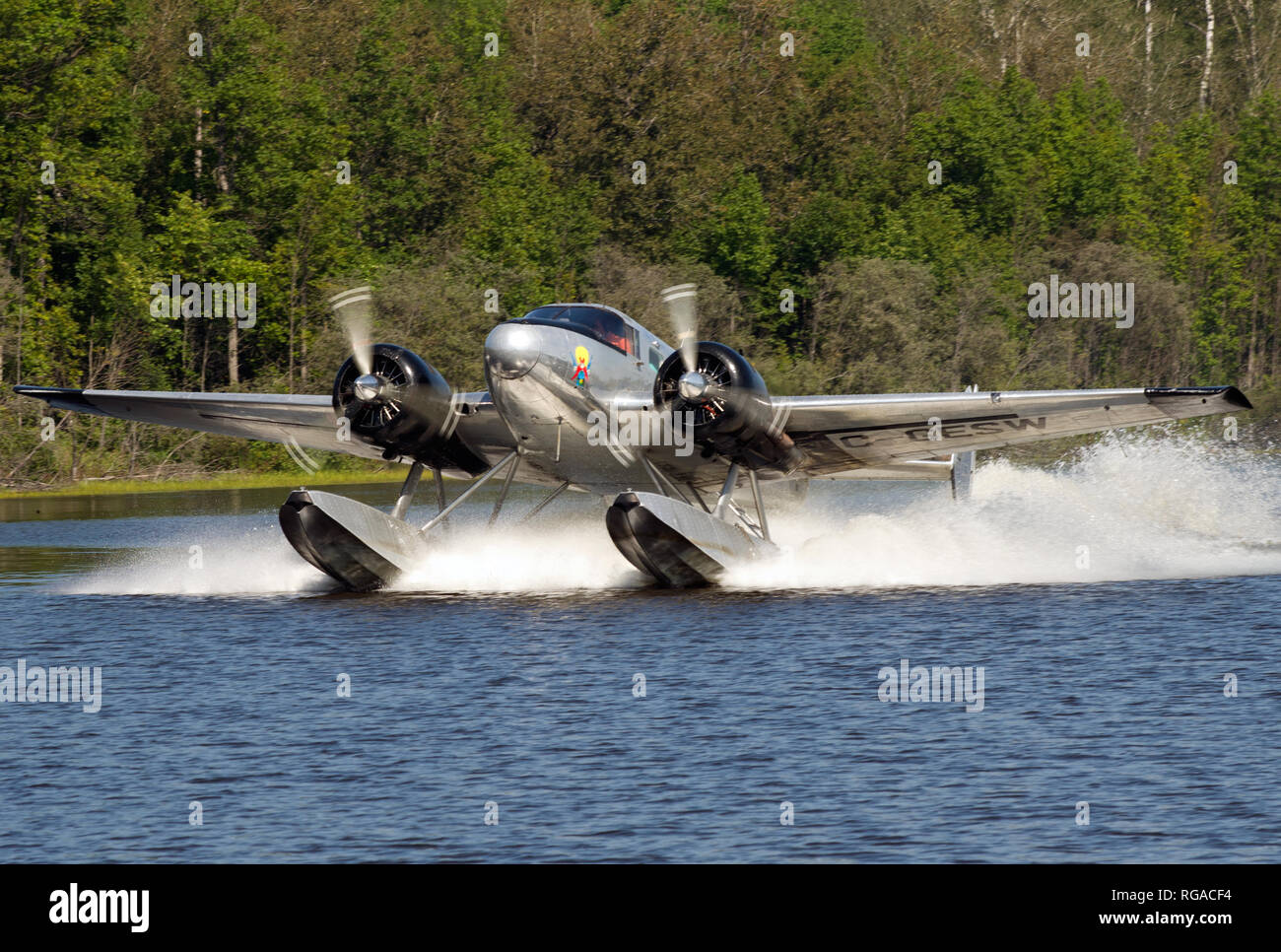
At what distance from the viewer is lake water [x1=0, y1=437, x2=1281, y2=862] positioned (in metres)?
11.4

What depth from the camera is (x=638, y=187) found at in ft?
243

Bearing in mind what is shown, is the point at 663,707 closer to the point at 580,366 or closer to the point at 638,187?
the point at 580,366

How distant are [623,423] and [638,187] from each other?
174 ft

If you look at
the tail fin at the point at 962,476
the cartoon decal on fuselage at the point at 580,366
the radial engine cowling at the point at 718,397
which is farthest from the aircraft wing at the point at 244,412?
the tail fin at the point at 962,476

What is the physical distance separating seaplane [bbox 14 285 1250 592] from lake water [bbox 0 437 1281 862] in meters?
0.96

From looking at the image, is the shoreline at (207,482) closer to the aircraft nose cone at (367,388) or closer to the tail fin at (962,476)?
the aircraft nose cone at (367,388)

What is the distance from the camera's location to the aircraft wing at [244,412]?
2417 centimetres

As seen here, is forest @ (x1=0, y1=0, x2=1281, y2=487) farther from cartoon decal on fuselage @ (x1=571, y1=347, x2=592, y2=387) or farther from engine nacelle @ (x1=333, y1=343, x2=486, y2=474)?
cartoon decal on fuselage @ (x1=571, y1=347, x2=592, y2=387)

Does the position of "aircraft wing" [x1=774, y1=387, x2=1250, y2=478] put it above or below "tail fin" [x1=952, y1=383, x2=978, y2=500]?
above

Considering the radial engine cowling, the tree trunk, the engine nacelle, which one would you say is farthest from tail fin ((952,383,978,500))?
the tree trunk

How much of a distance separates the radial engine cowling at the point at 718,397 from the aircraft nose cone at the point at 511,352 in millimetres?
1786

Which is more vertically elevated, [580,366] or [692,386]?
[580,366]

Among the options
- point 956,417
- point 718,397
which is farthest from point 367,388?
point 956,417
